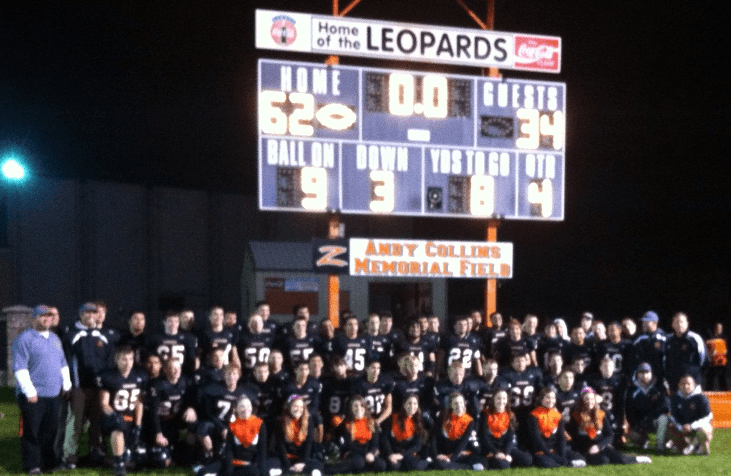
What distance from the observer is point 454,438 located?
8.27 metres

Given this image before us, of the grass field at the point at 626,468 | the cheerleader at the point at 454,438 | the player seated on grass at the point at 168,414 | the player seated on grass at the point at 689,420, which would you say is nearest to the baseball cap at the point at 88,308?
the player seated on grass at the point at 168,414

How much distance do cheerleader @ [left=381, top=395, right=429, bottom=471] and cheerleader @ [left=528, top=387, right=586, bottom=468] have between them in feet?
4.33

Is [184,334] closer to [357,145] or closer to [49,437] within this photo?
[49,437]

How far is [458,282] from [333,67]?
64.1ft

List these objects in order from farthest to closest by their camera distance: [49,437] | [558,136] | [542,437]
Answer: [558,136] → [542,437] → [49,437]

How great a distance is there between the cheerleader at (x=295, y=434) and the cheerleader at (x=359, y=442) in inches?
11.8

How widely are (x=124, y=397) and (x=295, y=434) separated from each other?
189 cm

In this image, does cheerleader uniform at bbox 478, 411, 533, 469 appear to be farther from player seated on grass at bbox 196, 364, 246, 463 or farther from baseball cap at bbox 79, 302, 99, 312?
baseball cap at bbox 79, 302, 99, 312

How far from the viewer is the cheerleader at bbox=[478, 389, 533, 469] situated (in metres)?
8.24

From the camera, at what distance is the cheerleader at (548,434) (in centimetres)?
840

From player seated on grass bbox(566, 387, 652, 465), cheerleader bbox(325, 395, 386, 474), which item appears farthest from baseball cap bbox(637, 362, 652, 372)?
cheerleader bbox(325, 395, 386, 474)

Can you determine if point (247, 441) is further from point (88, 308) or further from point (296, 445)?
point (88, 308)

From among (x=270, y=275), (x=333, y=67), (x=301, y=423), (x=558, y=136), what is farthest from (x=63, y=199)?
(x=301, y=423)

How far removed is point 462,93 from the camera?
12500 mm
